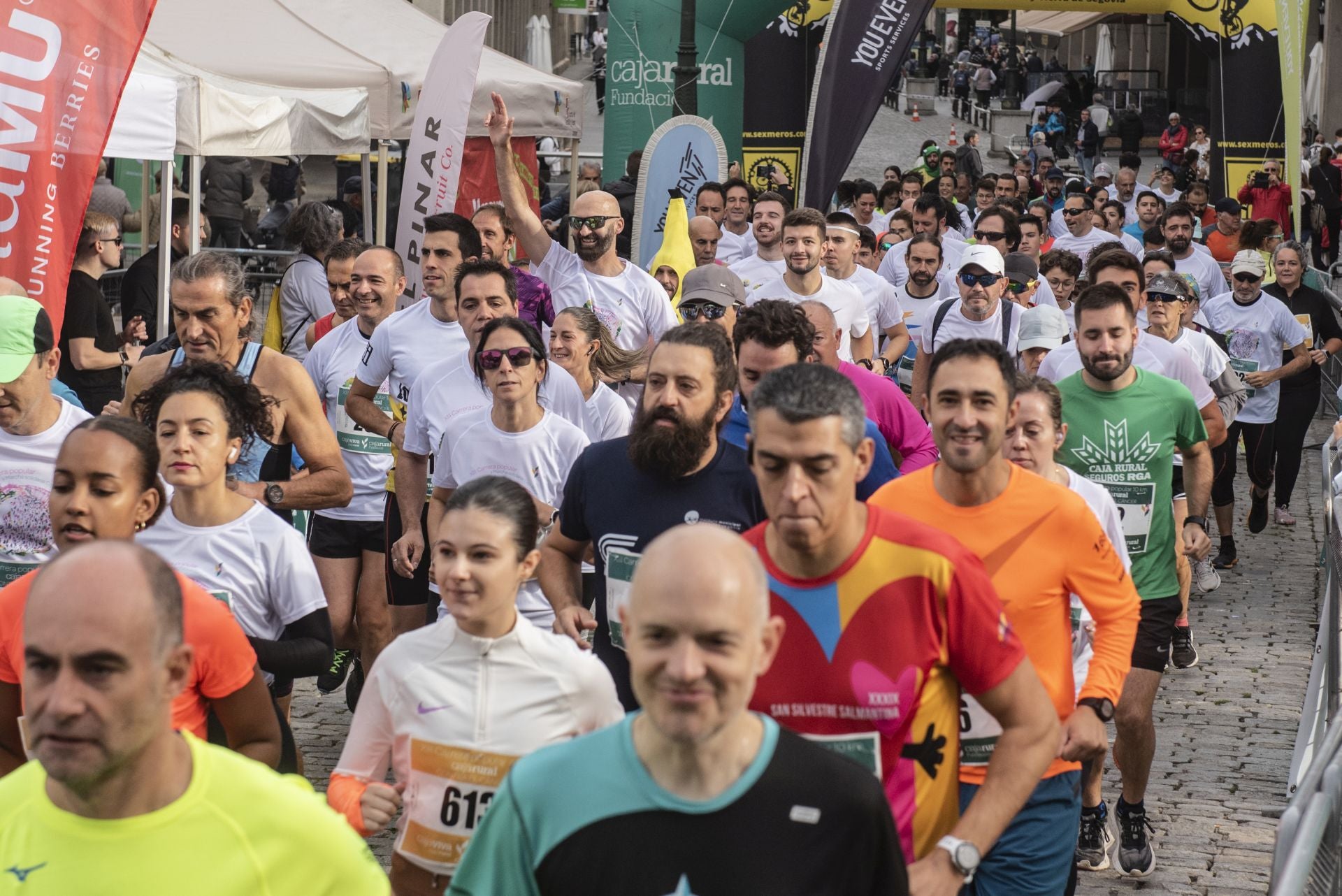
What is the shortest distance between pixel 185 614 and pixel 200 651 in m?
0.09

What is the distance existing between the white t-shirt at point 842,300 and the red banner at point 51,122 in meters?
3.87

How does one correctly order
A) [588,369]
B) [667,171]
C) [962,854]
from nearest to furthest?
[962,854] → [588,369] → [667,171]

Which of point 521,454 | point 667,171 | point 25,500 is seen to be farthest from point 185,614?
point 667,171

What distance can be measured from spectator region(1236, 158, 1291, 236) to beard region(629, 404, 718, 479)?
50.1 feet

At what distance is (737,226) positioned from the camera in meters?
14.1

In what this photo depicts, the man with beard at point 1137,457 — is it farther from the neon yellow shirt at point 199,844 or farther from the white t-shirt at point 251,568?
the neon yellow shirt at point 199,844

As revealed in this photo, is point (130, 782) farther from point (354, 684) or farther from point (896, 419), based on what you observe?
point (354, 684)

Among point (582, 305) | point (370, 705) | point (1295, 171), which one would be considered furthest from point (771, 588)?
point (1295, 171)

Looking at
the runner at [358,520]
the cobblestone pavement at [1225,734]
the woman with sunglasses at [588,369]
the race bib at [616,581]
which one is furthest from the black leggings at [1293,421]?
the race bib at [616,581]

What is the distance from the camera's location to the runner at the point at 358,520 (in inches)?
302

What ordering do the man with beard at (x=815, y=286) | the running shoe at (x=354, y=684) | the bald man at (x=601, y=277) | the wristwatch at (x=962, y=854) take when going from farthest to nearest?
the man with beard at (x=815, y=286) < the bald man at (x=601, y=277) < the running shoe at (x=354, y=684) < the wristwatch at (x=962, y=854)

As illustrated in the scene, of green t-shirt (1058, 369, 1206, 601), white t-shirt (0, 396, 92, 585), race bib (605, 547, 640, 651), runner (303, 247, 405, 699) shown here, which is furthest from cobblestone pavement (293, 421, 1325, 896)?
race bib (605, 547, 640, 651)

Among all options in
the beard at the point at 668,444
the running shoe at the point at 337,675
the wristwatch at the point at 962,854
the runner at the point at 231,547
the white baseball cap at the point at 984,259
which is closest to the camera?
the wristwatch at the point at 962,854

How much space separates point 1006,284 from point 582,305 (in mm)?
2557
